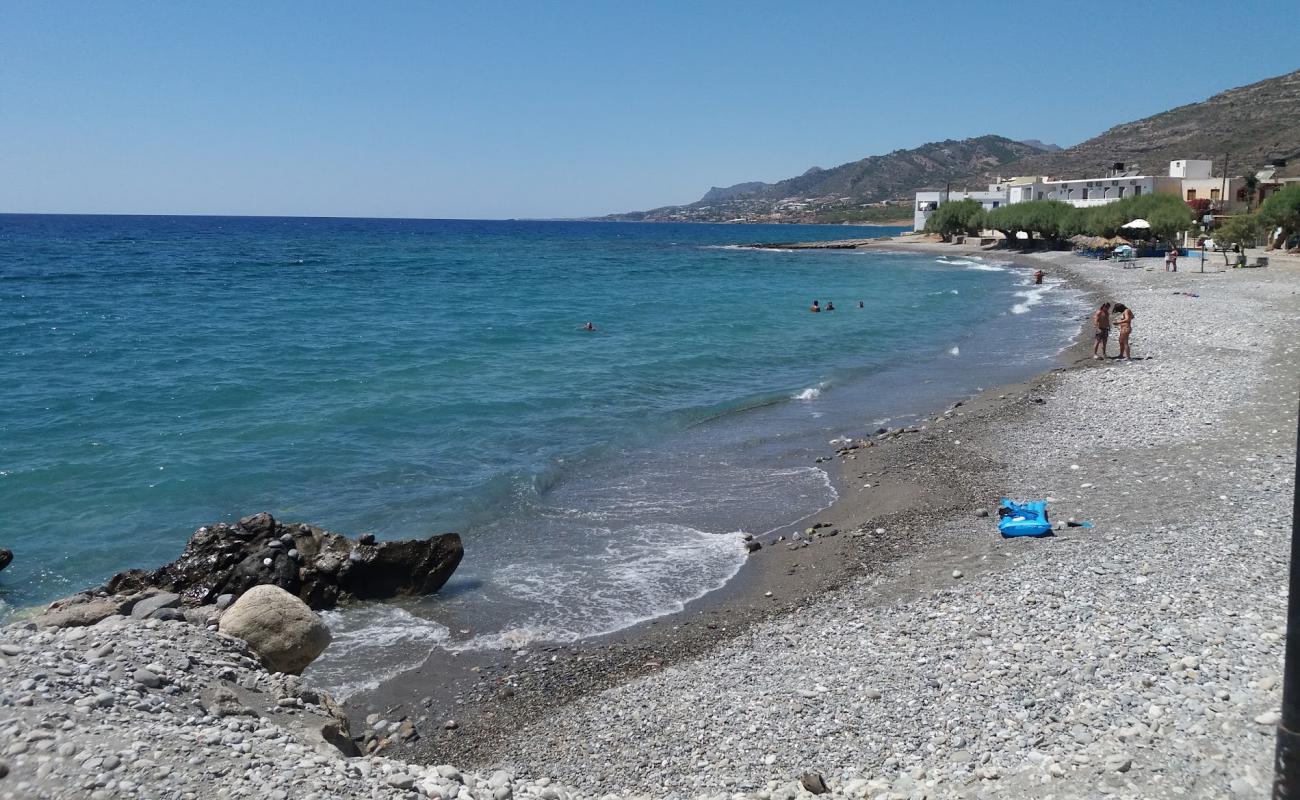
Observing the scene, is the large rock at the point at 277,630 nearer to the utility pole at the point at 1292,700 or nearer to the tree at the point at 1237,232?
the utility pole at the point at 1292,700

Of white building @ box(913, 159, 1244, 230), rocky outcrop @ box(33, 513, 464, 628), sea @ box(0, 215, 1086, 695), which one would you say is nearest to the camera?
rocky outcrop @ box(33, 513, 464, 628)

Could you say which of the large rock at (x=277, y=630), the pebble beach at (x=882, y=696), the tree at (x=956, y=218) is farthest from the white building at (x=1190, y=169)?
the large rock at (x=277, y=630)

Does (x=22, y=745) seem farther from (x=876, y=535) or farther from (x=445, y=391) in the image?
(x=445, y=391)

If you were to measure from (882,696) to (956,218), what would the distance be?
11149 cm

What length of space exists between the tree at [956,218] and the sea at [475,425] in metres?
60.8

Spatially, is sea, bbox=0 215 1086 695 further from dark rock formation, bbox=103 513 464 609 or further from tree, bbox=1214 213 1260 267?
tree, bbox=1214 213 1260 267

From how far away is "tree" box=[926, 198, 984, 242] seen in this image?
357 feet

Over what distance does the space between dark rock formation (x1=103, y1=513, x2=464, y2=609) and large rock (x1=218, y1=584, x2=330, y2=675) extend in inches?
88.4

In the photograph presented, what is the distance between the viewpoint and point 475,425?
73.0 feet

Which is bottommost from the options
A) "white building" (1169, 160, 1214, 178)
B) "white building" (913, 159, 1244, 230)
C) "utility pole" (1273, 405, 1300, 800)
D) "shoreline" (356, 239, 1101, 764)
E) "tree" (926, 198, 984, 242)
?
"shoreline" (356, 239, 1101, 764)

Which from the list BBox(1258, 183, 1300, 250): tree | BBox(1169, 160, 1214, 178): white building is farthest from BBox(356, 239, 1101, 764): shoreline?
BBox(1169, 160, 1214, 178): white building

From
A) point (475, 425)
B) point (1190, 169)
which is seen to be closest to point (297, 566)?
point (475, 425)

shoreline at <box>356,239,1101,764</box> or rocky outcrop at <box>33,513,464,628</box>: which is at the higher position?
rocky outcrop at <box>33,513,464,628</box>

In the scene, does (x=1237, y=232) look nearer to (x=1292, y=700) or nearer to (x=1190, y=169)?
(x=1190, y=169)
